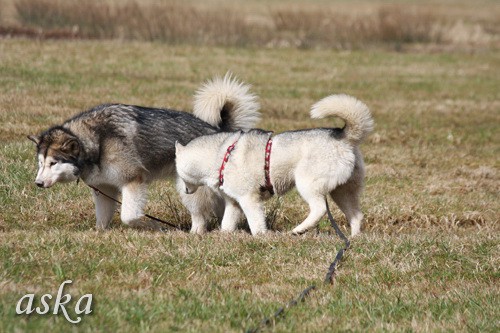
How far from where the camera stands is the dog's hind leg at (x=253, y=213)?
765cm

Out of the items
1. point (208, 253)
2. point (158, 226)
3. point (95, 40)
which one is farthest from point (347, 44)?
point (208, 253)

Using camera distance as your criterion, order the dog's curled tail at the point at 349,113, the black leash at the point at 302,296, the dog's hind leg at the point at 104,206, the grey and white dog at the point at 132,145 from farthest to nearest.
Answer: the dog's hind leg at the point at 104,206 < the grey and white dog at the point at 132,145 < the dog's curled tail at the point at 349,113 < the black leash at the point at 302,296

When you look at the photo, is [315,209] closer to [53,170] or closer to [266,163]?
[266,163]

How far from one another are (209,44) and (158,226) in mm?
15873

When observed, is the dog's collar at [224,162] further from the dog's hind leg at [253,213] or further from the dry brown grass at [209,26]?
the dry brown grass at [209,26]

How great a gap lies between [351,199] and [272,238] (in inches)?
40.4

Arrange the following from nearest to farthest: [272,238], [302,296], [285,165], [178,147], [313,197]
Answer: [302,296], [272,238], [313,197], [285,165], [178,147]

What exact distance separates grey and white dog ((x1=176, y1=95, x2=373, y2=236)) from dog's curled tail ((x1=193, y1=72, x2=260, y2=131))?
565 mm

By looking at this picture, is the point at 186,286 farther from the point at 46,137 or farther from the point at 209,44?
the point at 209,44

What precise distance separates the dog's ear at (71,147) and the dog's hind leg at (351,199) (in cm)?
238

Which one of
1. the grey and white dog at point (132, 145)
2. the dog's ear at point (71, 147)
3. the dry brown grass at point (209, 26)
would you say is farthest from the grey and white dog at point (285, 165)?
the dry brown grass at point (209, 26)

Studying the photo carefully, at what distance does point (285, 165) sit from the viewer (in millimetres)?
7551

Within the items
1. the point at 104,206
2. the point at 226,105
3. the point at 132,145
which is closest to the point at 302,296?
the point at 132,145

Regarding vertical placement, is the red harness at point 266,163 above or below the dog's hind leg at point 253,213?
above
